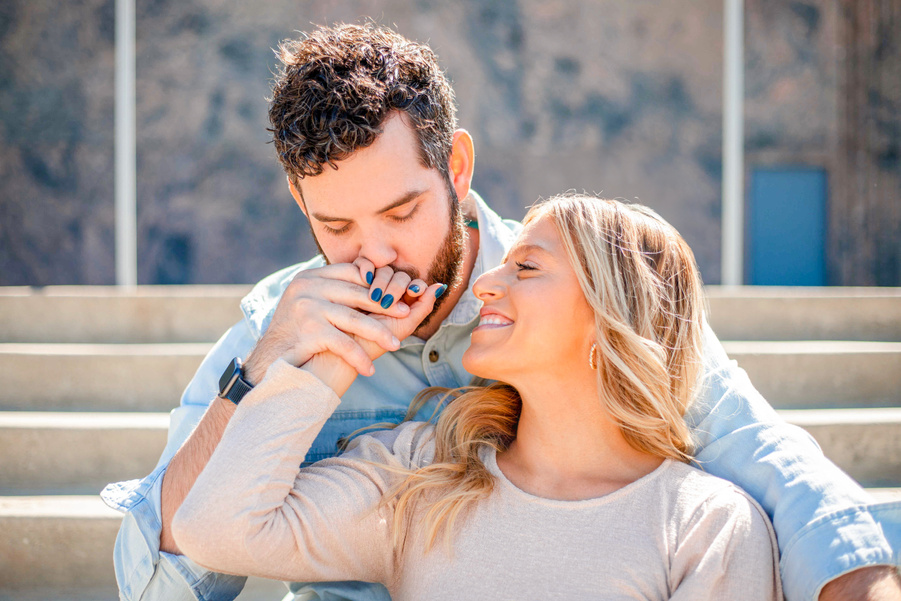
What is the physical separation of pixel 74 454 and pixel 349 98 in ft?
6.61

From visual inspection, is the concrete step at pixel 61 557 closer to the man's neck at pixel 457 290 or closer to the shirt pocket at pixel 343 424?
the shirt pocket at pixel 343 424

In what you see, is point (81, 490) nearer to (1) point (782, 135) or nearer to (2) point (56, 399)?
(2) point (56, 399)

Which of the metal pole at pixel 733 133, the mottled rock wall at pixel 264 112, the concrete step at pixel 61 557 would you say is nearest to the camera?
the concrete step at pixel 61 557

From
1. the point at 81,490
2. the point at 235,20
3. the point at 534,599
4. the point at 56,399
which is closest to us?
the point at 534,599

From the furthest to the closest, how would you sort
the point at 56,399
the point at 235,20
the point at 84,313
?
the point at 235,20, the point at 84,313, the point at 56,399

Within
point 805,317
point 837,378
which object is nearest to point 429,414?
point 837,378

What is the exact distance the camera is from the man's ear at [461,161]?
2.14 m

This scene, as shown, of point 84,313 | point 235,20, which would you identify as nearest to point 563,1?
point 235,20

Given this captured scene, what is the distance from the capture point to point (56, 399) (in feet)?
10.5

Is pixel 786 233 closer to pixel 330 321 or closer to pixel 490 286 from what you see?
pixel 490 286

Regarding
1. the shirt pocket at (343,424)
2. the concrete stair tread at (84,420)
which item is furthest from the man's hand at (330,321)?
the concrete stair tread at (84,420)

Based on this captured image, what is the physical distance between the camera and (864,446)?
2742mm

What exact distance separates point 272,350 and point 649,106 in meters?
6.14

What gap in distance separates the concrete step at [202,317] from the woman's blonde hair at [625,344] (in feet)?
6.84
